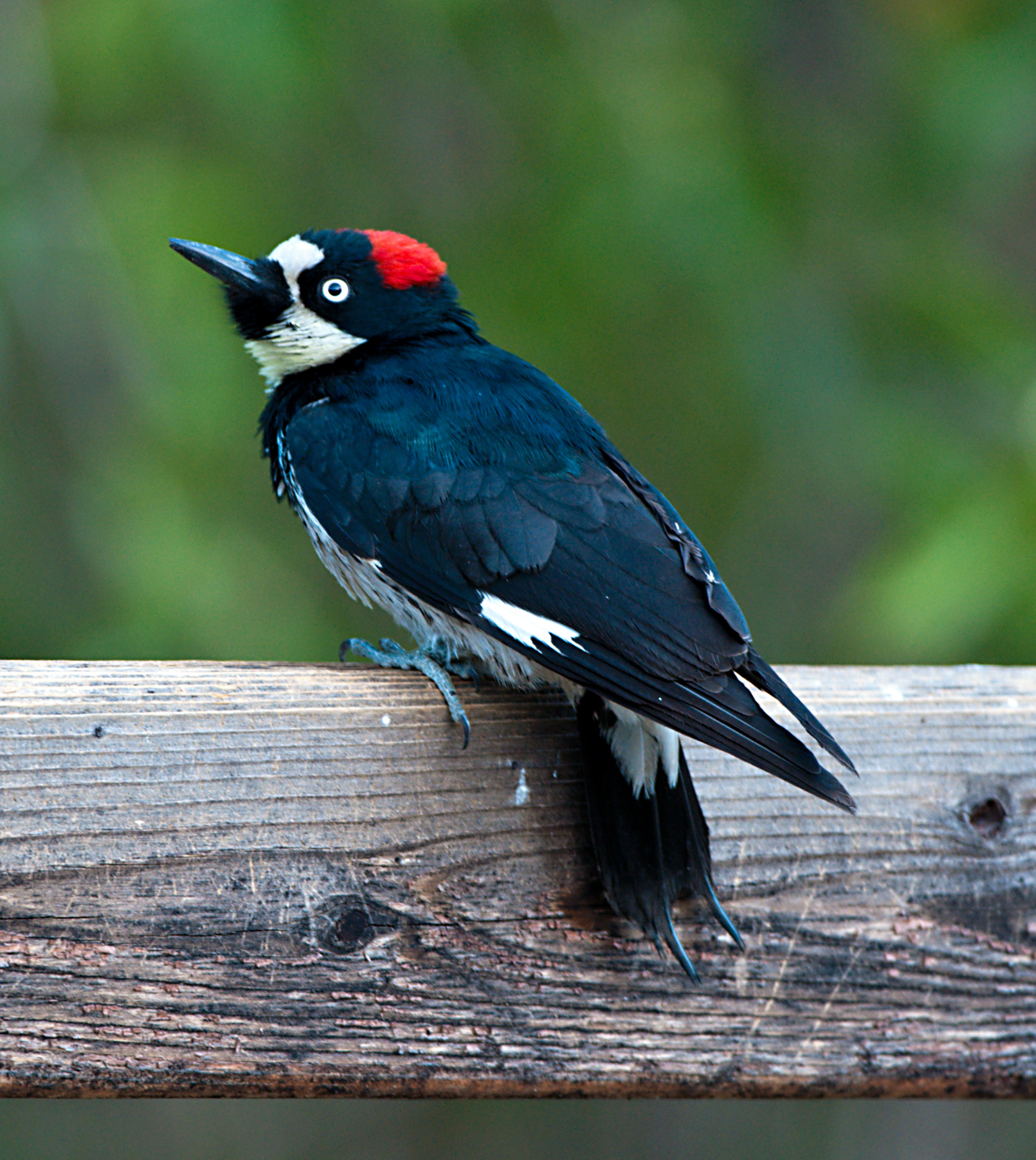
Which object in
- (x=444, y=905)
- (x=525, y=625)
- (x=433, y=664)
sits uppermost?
(x=525, y=625)

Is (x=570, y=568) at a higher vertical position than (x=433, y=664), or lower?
higher

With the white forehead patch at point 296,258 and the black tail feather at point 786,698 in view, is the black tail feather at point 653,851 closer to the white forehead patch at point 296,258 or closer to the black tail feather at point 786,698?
the black tail feather at point 786,698

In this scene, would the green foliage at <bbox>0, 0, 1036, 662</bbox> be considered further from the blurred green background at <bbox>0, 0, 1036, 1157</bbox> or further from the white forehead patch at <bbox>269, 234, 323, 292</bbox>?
the white forehead patch at <bbox>269, 234, 323, 292</bbox>

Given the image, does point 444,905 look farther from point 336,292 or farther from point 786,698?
point 336,292

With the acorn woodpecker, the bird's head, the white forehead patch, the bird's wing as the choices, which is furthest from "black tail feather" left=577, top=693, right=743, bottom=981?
the white forehead patch

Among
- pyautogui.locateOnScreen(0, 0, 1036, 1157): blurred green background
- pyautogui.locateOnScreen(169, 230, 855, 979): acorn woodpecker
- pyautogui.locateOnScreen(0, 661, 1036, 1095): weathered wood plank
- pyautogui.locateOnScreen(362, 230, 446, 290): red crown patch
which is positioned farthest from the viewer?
pyautogui.locateOnScreen(0, 0, 1036, 1157): blurred green background

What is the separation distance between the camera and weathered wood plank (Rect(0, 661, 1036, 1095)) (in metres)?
1.27

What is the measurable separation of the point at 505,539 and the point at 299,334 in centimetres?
64

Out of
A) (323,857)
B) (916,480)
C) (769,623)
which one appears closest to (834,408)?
(916,480)

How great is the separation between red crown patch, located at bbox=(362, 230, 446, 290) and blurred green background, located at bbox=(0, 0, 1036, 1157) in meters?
0.79

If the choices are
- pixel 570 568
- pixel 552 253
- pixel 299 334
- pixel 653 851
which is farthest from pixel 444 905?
pixel 552 253

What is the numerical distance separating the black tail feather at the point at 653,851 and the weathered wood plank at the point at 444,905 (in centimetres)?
4

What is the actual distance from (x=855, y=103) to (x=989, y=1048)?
2447 millimetres

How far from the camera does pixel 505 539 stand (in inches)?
61.2
